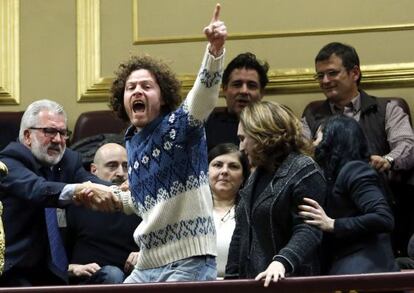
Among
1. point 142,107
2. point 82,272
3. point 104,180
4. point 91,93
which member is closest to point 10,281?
point 82,272

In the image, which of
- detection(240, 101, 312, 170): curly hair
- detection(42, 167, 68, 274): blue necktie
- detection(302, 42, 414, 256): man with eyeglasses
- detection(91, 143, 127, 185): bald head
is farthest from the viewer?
detection(302, 42, 414, 256): man with eyeglasses

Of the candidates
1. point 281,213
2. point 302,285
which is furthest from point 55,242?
point 302,285

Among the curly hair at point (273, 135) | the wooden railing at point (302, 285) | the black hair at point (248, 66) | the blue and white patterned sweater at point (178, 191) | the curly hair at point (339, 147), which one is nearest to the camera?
the wooden railing at point (302, 285)

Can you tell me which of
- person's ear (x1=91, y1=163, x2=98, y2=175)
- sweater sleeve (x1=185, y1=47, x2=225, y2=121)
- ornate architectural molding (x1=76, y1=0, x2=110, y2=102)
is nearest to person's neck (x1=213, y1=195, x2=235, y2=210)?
person's ear (x1=91, y1=163, x2=98, y2=175)

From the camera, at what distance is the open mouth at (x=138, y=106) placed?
2.90 m

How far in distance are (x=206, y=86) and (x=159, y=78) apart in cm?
32

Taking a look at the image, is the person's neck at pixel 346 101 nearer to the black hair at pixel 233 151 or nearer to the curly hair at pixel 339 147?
the black hair at pixel 233 151

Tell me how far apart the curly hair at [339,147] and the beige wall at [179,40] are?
1.18 m

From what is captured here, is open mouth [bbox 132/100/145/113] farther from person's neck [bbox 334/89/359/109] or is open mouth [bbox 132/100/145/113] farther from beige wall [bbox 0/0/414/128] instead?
beige wall [bbox 0/0/414/128]

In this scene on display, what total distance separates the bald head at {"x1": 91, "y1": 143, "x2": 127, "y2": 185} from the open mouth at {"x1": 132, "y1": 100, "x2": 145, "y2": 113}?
110cm

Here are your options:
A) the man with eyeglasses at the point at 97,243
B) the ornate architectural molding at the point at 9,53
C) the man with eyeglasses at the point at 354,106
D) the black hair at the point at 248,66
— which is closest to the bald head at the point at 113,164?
the man with eyeglasses at the point at 97,243

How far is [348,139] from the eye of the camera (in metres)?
3.47

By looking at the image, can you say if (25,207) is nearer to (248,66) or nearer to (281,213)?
(281,213)

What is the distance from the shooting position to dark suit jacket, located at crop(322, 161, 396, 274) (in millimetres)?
3271
